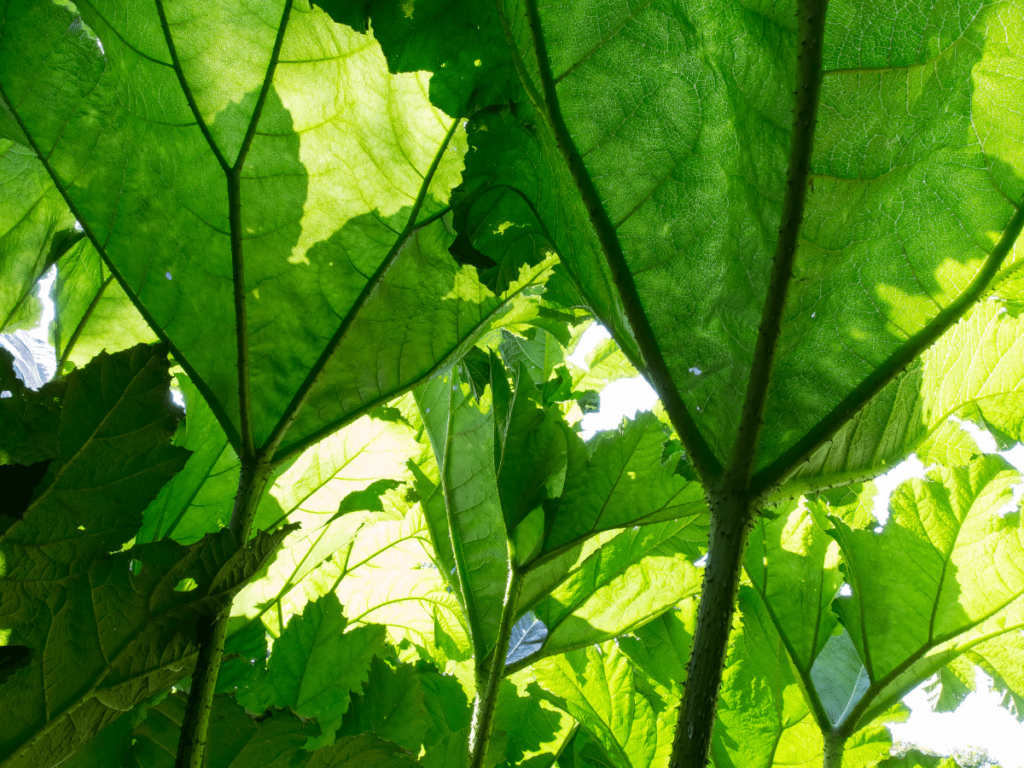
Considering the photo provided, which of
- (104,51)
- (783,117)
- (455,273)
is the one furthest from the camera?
(455,273)

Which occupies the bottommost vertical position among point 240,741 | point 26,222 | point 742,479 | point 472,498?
point 240,741

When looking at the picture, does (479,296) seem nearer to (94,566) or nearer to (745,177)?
(745,177)

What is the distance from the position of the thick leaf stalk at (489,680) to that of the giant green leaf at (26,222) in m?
0.97

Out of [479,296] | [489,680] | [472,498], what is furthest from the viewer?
[472,498]

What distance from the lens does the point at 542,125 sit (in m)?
0.83

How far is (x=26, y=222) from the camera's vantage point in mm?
1302

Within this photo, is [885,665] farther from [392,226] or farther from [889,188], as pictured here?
[392,226]

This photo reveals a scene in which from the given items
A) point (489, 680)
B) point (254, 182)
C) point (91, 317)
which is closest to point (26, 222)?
point (91, 317)

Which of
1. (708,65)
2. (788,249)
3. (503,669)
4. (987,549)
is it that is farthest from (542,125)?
(987,549)

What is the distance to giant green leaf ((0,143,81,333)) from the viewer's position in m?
1.28

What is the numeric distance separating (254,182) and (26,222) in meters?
0.68

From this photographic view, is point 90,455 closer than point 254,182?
Yes

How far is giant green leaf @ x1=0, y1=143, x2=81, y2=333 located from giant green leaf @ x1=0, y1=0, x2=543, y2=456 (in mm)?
396

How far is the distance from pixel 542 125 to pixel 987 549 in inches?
41.6
